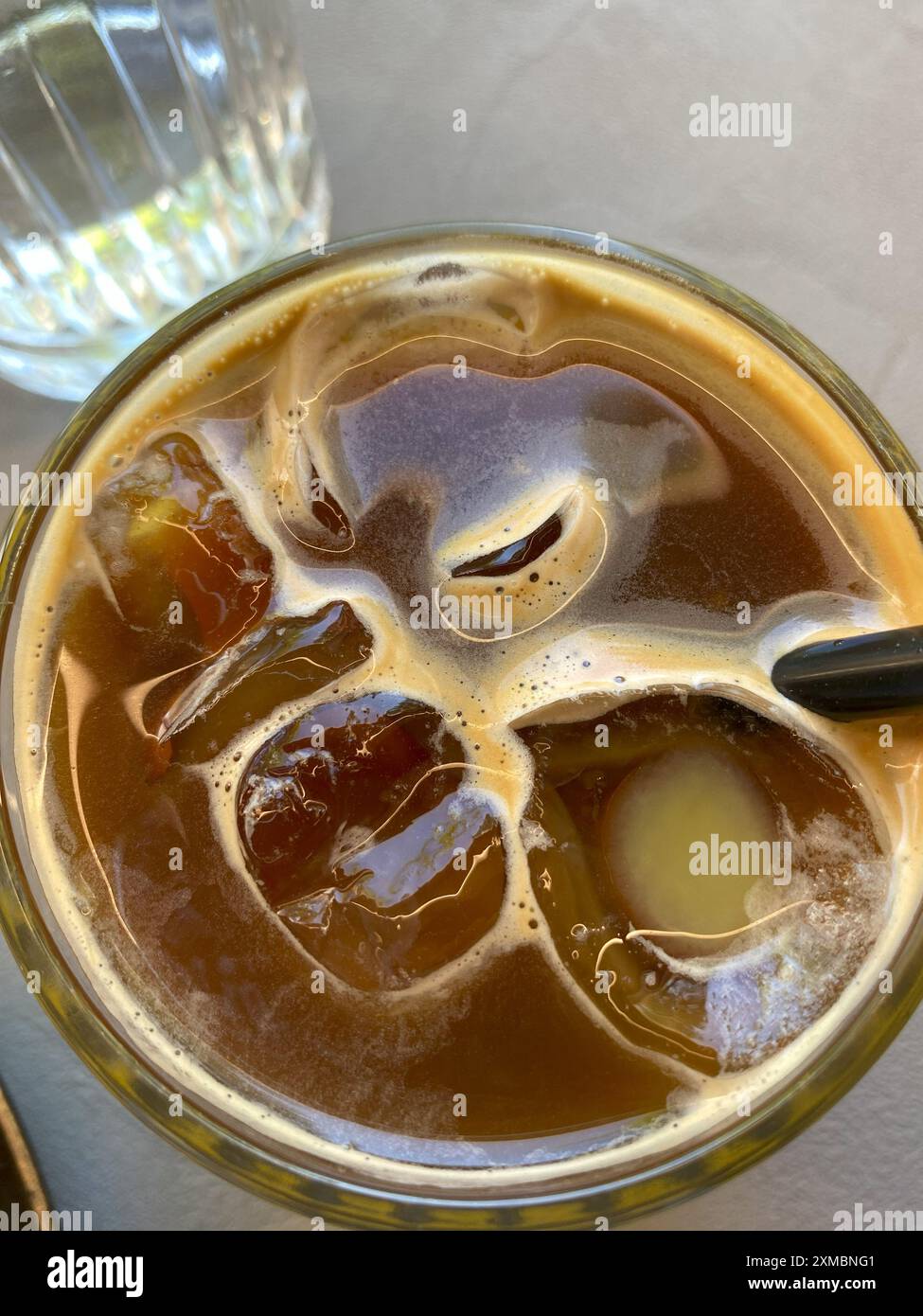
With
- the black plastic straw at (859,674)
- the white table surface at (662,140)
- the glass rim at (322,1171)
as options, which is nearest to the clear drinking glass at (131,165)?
the white table surface at (662,140)

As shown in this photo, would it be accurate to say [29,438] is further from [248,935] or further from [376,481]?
[248,935]

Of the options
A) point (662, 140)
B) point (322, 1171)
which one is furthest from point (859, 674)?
point (662, 140)

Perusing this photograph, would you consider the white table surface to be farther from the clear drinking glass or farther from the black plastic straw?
the black plastic straw

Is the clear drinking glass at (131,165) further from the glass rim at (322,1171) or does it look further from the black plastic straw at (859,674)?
the black plastic straw at (859,674)

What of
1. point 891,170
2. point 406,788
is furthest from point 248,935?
point 891,170

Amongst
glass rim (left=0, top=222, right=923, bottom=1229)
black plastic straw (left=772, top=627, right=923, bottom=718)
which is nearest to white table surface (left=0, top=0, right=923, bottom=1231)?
glass rim (left=0, top=222, right=923, bottom=1229)

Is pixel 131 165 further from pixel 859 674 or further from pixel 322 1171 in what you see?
pixel 322 1171
